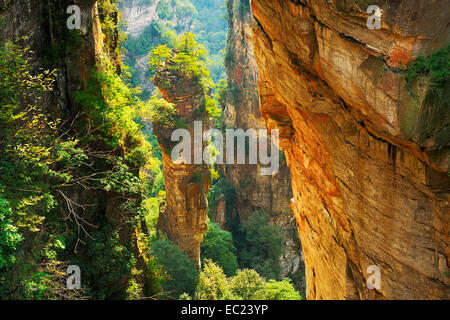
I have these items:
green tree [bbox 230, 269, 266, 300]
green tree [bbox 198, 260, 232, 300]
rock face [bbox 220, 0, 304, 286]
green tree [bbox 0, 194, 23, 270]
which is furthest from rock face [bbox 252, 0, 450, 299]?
rock face [bbox 220, 0, 304, 286]

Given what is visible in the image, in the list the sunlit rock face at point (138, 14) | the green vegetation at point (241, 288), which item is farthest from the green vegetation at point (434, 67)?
the sunlit rock face at point (138, 14)

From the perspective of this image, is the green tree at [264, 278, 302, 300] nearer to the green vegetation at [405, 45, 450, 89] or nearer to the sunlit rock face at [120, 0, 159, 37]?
the green vegetation at [405, 45, 450, 89]

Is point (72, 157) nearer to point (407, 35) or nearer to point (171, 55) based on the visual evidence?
point (407, 35)

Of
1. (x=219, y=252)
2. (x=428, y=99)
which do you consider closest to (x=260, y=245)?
(x=219, y=252)

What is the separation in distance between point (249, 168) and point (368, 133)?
22.3 m

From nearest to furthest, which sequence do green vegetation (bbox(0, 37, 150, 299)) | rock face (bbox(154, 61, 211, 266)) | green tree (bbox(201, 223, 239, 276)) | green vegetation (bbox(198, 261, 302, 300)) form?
green vegetation (bbox(0, 37, 150, 299)) → green vegetation (bbox(198, 261, 302, 300)) → rock face (bbox(154, 61, 211, 266)) → green tree (bbox(201, 223, 239, 276))

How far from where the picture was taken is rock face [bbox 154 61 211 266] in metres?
20.6

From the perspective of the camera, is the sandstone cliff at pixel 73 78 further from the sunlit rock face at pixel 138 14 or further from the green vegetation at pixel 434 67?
the sunlit rock face at pixel 138 14

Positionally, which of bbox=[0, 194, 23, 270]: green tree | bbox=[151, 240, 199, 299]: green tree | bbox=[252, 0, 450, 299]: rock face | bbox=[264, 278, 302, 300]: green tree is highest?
bbox=[252, 0, 450, 299]: rock face

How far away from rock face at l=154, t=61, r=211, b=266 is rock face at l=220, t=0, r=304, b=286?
8.14 meters

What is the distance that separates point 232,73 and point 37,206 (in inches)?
1021

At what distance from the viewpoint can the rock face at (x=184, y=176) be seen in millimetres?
20562

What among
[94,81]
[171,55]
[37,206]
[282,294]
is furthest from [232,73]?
[37,206]

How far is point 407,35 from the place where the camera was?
585 centimetres
